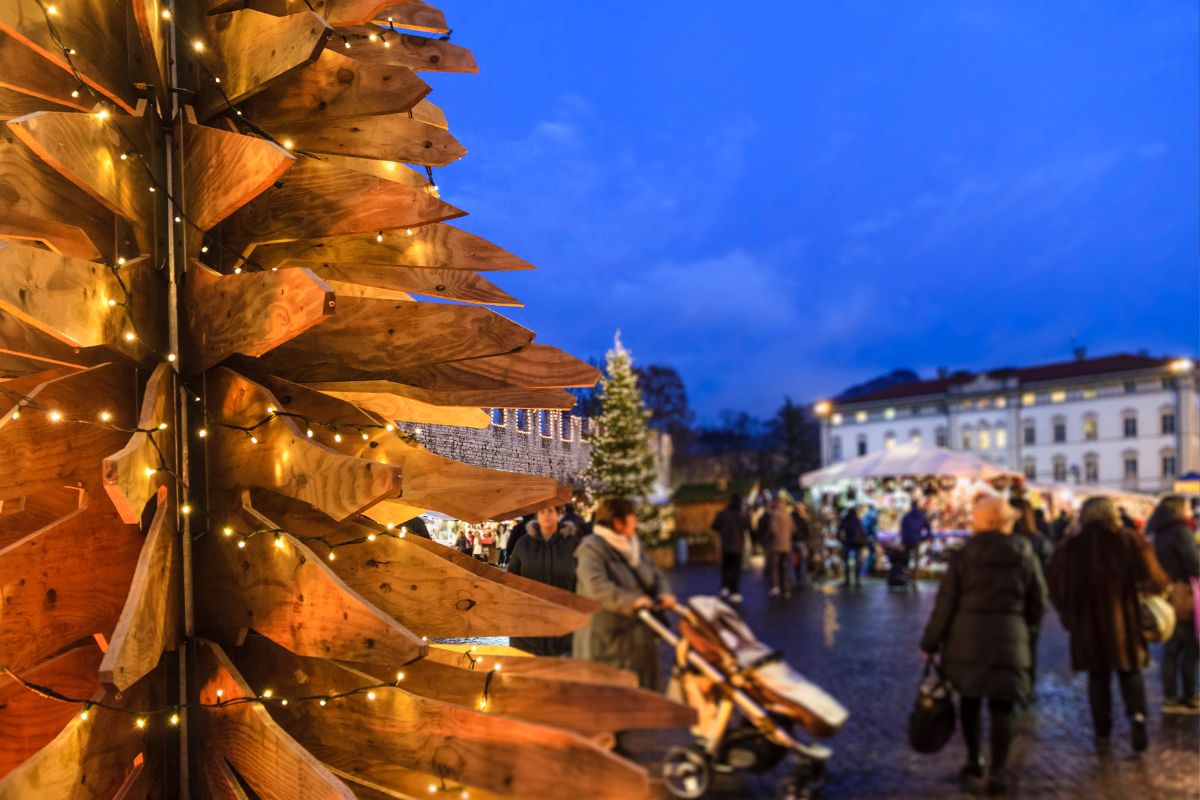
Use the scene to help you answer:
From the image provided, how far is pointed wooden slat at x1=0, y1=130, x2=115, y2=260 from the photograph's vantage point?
1203mm

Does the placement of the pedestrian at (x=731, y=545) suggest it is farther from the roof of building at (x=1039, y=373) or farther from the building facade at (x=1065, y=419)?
the roof of building at (x=1039, y=373)

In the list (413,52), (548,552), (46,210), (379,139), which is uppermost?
(413,52)

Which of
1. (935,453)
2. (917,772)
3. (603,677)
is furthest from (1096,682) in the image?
(935,453)

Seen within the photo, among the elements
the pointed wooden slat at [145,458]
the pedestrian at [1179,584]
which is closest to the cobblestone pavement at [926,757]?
the pedestrian at [1179,584]

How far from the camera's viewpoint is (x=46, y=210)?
1247 mm

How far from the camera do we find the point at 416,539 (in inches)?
60.9

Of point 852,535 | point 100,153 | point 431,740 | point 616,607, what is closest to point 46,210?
point 100,153

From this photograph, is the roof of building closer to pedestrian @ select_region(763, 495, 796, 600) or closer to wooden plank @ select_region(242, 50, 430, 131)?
pedestrian @ select_region(763, 495, 796, 600)

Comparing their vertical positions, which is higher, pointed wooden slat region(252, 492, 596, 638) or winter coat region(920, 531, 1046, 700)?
pointed wooden slat region(252, 492, 596, 638)

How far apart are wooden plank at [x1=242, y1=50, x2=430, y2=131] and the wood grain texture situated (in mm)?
206

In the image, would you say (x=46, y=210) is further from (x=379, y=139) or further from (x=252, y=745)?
(x=252, y=745)

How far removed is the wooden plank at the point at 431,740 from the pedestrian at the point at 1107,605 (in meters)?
6.94

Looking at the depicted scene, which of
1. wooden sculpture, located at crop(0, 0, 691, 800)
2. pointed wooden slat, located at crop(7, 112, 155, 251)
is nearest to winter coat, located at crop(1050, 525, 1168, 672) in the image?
wooden sculpture, located at crop(0, 0, 691, 800)

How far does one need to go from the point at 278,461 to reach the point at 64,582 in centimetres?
33
